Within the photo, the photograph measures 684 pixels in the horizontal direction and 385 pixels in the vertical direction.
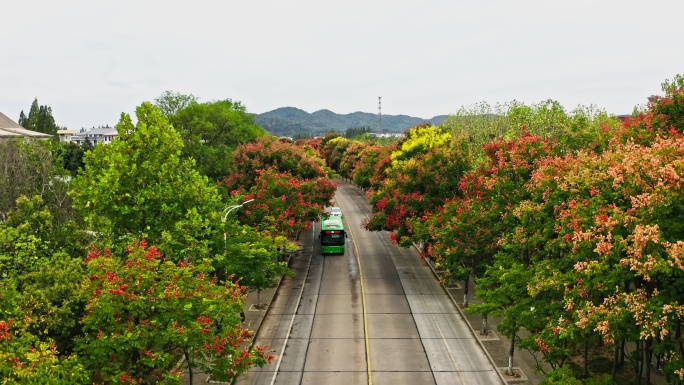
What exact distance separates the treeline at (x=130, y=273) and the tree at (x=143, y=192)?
0.05 metres


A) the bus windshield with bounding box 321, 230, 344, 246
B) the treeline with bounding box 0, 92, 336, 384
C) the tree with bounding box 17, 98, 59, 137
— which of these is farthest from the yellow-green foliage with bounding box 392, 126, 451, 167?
the tree with bounding box 17, 98, 59, 137

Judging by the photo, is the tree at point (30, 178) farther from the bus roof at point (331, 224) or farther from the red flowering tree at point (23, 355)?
the red flowering tree at point (23, 355)

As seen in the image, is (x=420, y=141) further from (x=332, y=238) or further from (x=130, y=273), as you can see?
(x=130, y=273)

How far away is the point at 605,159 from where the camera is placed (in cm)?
1855

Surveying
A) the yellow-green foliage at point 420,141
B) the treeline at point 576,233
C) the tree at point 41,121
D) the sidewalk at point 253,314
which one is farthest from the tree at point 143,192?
the tree at point 41,121

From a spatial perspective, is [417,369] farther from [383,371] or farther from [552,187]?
[552,187]

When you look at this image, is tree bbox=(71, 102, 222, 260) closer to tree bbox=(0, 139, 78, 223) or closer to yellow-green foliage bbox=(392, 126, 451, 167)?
tree bbox=(0, 139, 78, 223)

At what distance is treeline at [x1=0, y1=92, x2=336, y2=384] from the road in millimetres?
3349

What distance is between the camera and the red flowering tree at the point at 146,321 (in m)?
15.9

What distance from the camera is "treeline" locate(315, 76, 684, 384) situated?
1471 centimetres

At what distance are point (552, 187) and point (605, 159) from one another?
3.73 m

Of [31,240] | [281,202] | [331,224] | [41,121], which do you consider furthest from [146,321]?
[41,121]

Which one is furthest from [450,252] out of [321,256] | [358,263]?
[321,256]

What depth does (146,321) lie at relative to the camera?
16781 mm
